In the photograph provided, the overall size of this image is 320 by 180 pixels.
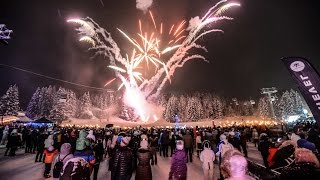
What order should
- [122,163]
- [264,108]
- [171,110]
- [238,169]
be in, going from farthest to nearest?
[264,108] < [171,110] < [122,163] < [238,169]

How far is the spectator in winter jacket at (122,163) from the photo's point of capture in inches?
275

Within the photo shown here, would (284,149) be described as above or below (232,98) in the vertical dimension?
below

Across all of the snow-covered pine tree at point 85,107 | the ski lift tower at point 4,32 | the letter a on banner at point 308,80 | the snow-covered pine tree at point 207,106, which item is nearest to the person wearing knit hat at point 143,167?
the letter a on banner at point 308,80

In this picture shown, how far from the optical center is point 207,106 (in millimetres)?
98562

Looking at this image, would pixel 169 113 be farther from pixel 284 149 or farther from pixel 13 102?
pixel 284 149

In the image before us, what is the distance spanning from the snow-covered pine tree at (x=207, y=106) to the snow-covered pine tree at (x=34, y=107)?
2208 inches

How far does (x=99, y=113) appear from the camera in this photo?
111m

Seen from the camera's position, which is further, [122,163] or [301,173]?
[122,163]

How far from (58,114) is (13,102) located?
13.0 m

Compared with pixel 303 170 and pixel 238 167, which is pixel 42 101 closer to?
pixel 238 167

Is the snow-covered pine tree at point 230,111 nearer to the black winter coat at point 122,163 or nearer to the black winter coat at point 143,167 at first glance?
the black winter coat at point 143,167

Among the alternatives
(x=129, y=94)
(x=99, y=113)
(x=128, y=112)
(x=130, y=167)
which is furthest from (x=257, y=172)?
(x=99, y=113)

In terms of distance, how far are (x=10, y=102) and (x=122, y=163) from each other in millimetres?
74102

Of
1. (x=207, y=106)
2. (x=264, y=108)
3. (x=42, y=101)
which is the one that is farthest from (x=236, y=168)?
(x=264, y=108)
